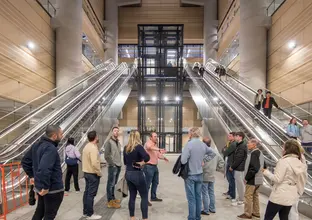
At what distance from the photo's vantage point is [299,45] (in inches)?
495

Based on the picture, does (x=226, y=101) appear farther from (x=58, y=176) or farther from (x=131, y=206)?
(x=58, y=176)

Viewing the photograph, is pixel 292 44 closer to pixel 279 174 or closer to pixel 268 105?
pixel 268 105

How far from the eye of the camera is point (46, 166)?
336 cm

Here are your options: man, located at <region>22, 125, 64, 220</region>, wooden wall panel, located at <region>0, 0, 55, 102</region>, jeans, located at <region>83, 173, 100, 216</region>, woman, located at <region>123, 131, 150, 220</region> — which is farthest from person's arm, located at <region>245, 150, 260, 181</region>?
wooden wall panel, located at <region>0, 0, 55, 102</region>

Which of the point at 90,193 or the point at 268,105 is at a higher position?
the point at 268,105

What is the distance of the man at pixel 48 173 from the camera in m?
3.33

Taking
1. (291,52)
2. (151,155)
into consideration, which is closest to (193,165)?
(151,155)

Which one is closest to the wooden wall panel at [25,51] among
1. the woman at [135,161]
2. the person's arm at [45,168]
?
the woman at [135,161]

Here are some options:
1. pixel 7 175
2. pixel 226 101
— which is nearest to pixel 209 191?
pixel 7 175

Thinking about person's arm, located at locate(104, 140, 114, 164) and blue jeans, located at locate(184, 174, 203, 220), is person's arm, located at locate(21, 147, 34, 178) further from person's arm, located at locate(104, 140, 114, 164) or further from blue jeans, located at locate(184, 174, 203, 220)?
blue jeans, located at locate(184, 174, 203, 220)

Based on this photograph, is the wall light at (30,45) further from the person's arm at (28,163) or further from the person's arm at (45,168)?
the person's arm at (45,168)

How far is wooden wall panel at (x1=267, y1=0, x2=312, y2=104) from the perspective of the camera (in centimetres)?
1170

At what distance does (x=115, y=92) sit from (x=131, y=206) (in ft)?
33.1

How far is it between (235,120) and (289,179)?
6062 mm
